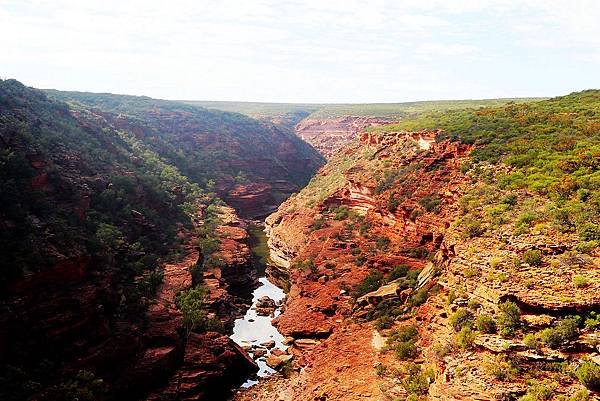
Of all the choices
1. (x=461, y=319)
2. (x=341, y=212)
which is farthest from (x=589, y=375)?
(x=341, y=212)

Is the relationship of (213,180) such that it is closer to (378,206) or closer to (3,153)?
(378,206)

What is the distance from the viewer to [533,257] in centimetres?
2064

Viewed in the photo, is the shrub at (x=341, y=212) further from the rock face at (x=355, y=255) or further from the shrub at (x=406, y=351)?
the shrub at (x=406, y=351)

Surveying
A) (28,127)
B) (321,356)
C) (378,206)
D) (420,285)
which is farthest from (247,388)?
(28,127)

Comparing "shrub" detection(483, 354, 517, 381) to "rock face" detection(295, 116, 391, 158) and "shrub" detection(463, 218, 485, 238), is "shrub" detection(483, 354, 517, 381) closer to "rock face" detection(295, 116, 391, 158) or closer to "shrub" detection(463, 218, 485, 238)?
"shrub" detection(463, 218, 485, 238)

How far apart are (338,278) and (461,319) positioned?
17490 millimetres

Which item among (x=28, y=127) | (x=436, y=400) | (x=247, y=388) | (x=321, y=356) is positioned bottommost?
(x=247, y=388)

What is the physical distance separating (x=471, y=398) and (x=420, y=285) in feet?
44.5

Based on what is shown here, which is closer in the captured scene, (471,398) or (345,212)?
(471,398)

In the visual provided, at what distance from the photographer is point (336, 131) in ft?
527

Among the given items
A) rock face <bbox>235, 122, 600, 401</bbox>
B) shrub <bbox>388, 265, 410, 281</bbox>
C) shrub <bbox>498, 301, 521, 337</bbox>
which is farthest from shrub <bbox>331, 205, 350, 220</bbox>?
shrub <bbox>498, 301, 521, 337</bbox>

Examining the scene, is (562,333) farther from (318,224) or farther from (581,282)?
(318,224)

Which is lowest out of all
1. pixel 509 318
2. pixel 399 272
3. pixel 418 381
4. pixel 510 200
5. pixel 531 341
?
pixel 418 381

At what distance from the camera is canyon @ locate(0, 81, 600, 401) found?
19.3 m
